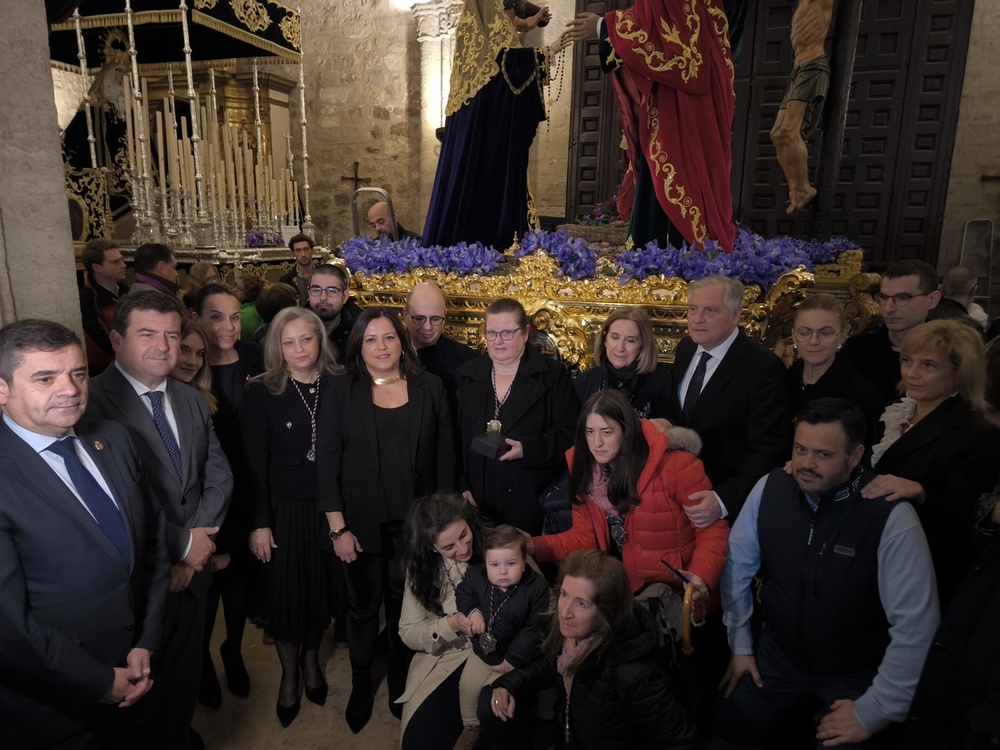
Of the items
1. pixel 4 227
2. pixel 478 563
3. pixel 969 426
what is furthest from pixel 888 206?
pixel 4 227

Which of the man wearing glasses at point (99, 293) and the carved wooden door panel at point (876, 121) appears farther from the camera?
the carved wooden door panel at point (876, 121)

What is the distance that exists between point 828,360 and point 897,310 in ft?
1.83

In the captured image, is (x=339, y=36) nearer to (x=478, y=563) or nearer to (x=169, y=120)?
(x=169, y=120)

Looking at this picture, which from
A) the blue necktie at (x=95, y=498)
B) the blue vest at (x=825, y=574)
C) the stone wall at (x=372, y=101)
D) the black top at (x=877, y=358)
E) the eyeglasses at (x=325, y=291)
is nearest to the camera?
the blue necktie at (x=95, y=498)

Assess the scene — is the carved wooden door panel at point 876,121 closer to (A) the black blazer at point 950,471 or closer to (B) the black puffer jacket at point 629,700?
(A) the black blazer at point 950,471

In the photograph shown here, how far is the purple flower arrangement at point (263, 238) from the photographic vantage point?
7516mm

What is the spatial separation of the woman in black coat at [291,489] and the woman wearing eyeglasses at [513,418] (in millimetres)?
693

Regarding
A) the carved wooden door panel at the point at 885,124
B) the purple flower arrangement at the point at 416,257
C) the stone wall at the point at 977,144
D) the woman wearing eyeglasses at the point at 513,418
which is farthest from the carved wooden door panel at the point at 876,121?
the woman wearing eyeglasses at the point at 513,418

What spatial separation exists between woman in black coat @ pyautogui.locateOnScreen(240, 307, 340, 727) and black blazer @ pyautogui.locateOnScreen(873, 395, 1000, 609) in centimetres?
233

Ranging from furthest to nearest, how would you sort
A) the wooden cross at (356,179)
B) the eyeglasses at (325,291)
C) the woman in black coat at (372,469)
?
the wooden cross at (356,179)
the eyeglasses at (325,291)
the woman in black coat at (372,469)

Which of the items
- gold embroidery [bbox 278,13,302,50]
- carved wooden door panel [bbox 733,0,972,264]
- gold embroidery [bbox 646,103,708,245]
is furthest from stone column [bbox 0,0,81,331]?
carved wooden door panel [bbox 733,0,972,264]

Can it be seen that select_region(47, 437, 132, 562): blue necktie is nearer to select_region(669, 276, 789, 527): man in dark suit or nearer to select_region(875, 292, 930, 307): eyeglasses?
select_region(669, 276, 789, 527): man in dark suit

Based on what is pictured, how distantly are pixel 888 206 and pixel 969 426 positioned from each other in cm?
747

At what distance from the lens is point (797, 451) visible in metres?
2.25
